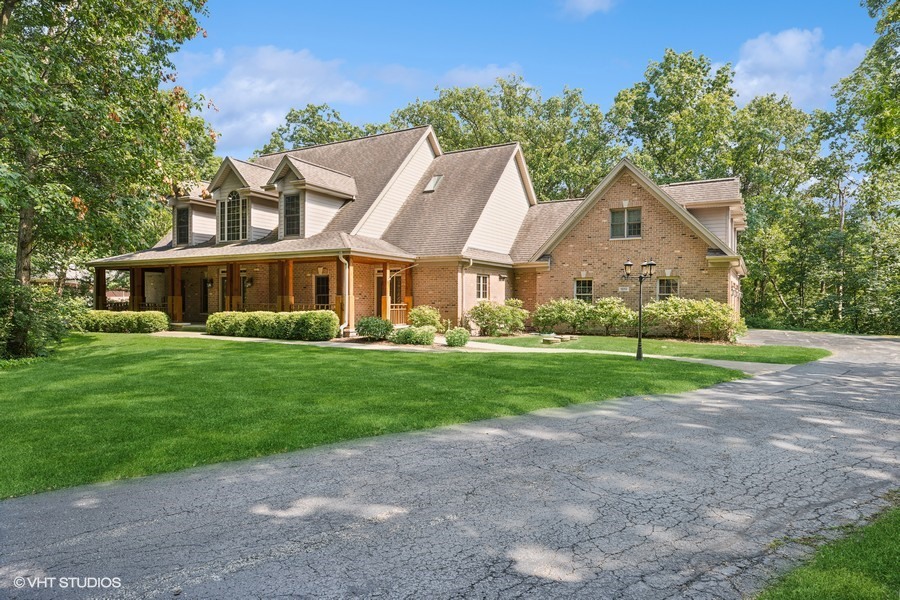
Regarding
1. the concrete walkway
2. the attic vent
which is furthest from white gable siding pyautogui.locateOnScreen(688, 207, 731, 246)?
the attic vent

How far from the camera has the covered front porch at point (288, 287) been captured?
19812 mm

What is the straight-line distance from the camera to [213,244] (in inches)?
960

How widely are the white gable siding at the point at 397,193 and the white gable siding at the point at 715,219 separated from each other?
12.7 m

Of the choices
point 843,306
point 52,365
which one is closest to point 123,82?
point 52,365

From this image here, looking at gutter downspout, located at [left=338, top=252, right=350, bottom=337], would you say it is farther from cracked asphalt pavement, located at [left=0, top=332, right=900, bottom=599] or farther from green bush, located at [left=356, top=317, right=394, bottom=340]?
cracked asphalt pavement, located at [left=0, top=332, right=900, bottom=599]

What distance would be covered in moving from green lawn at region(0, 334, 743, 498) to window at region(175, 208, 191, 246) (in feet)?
39.7

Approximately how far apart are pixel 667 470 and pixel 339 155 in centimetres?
2541

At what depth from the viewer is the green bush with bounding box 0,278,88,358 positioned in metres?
13.6

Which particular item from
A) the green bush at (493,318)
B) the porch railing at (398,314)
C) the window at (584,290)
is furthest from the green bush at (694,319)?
the porch railing at (398,314)

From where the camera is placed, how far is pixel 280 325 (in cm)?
1881

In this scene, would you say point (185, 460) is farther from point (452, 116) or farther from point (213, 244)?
point (452, 116)

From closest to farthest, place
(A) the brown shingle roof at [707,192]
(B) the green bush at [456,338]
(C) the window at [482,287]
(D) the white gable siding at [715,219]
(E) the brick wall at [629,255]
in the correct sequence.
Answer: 1. (B) the green bush at [456,338]
2. (E) the brick wall at [629,255]
3. (A) the brown shingle roof at [707,192]
4. (D) the white gable siding at [715,219]
5. (C) the window at [482,287]

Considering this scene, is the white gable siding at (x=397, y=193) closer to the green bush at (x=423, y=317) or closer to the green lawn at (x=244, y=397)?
the green bush at (x=423, y=317)

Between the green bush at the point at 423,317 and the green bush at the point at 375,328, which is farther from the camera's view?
the green bush at the point at 423,317
